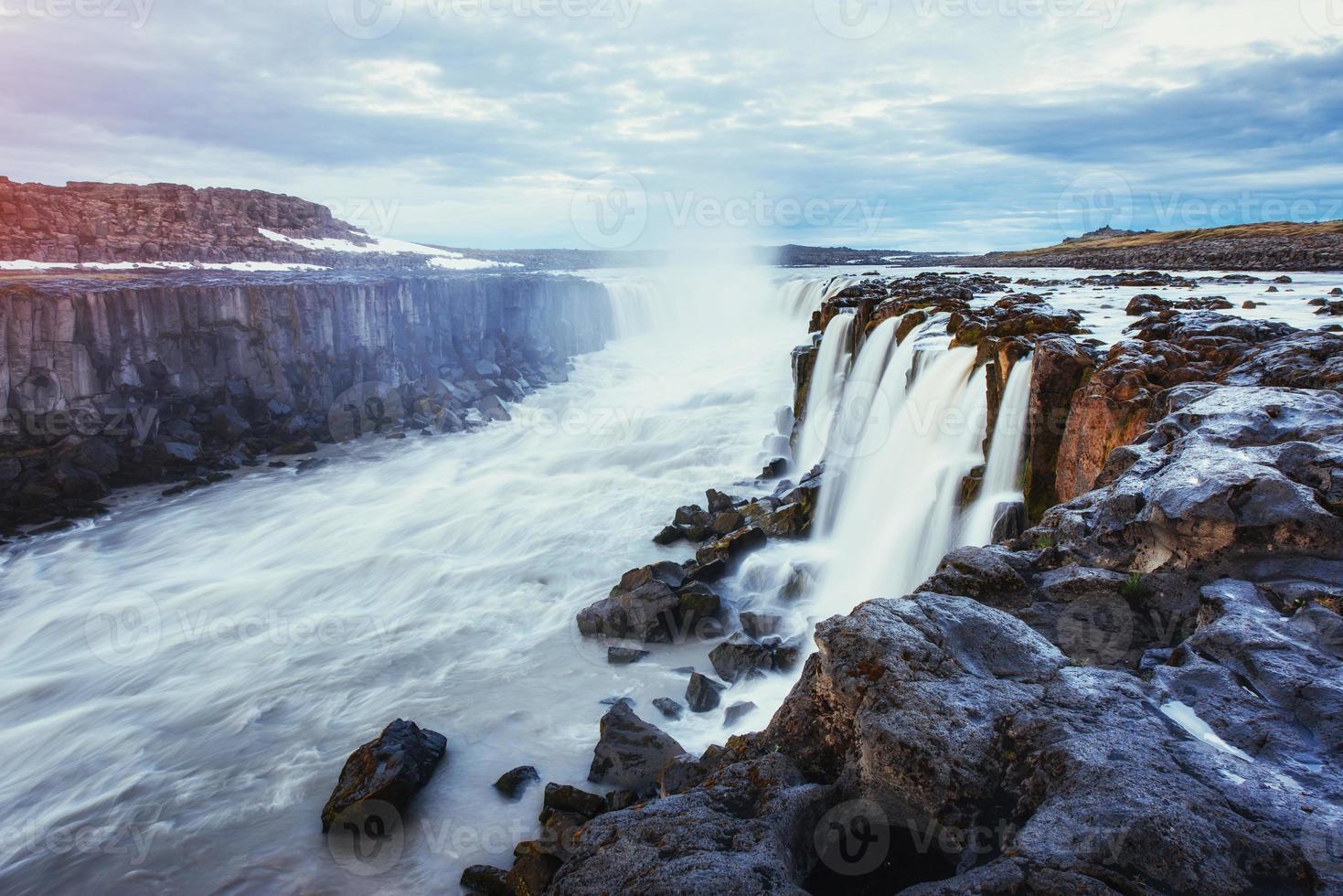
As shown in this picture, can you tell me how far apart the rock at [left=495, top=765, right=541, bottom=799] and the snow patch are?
21.4 ft

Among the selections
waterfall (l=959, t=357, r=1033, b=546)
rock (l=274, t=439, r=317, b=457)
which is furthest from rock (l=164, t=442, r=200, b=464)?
waterfall (l=959, t=357, r=1033, b=546)

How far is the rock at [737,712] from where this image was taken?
354 inches

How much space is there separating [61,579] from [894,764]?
689 inches

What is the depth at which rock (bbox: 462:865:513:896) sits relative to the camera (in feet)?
21.3

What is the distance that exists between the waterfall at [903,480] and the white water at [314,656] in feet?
6.31

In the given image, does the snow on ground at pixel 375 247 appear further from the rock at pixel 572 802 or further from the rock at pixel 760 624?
the rock at pixel 572 802

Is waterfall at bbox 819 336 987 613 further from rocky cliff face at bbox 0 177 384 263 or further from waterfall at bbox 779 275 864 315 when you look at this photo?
rocky cliff face at bbox 0 177 384 263

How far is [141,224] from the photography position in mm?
45031

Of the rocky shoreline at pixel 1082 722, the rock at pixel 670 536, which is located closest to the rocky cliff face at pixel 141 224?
the rock at pixel 670 536

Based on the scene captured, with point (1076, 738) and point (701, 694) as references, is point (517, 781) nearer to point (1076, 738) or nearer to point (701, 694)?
point (701, 694)

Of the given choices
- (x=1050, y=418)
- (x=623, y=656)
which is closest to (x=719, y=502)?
(x=623, y=656)

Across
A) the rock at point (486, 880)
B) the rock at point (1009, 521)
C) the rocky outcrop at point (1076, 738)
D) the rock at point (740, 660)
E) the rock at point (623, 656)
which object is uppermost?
the rocky outcrop at point (1076, 738)

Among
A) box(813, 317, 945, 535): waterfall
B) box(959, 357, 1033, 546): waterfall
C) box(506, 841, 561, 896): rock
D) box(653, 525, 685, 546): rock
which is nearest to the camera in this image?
box(506, 841, 561, 896): rock

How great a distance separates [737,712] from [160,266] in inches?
1529
